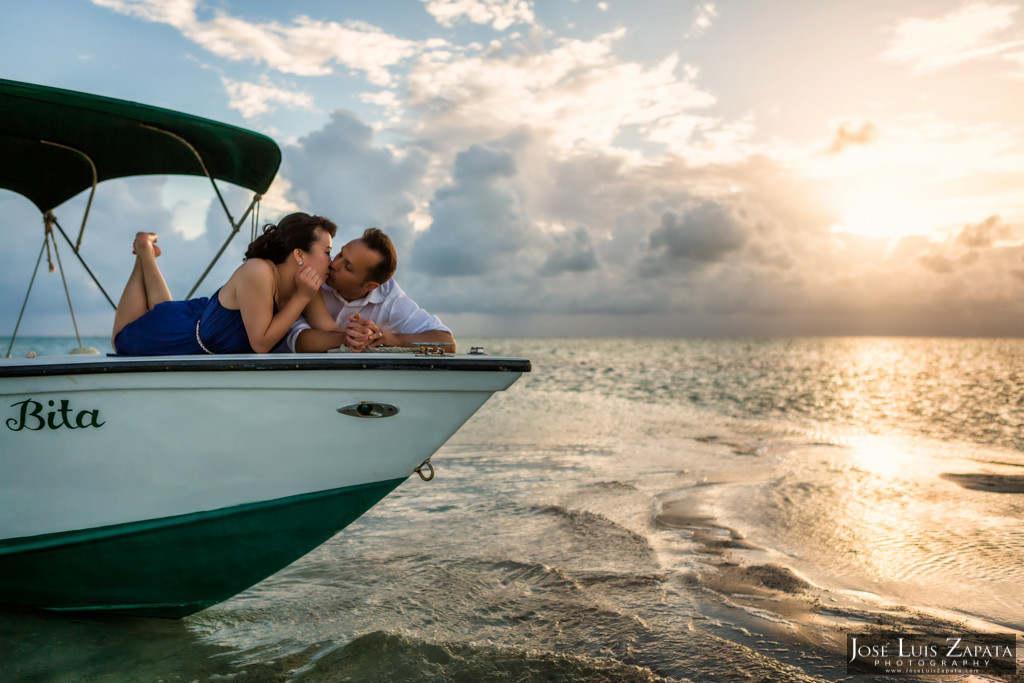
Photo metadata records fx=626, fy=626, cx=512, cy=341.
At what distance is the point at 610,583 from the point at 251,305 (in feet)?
9.77

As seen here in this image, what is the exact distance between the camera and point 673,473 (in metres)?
8.19

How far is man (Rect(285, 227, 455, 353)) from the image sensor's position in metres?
3.36

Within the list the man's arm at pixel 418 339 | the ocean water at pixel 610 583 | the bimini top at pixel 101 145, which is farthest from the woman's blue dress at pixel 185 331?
the ocean water at pixel 610 583

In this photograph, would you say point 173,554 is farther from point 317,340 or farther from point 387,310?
point 387,310

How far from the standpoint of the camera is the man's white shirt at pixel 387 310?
142 inches

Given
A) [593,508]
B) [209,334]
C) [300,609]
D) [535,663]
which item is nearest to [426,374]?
[209,334]

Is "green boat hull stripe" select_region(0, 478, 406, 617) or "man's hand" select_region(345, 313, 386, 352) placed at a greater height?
"man's hand" select_region(345, 313, 386, 352)

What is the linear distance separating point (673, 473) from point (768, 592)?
4061 mm

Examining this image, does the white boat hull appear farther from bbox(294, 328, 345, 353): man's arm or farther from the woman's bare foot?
the woman's bare foot

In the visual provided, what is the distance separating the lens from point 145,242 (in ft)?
12.1

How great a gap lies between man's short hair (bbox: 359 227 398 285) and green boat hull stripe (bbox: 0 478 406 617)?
112 centimetres

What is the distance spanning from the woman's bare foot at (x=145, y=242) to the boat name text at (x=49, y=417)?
1.02 m

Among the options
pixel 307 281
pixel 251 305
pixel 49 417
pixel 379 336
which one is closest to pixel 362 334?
pixel 379 336

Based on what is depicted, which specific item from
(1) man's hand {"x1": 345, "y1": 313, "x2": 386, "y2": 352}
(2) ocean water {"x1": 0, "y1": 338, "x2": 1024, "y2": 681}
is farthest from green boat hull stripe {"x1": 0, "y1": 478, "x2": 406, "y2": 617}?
(1) man's hand {"x1": 345, "y1": 313, "x2": 386, "y2": 352}
